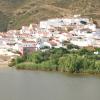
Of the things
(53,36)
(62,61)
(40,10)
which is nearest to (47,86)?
(62,61)

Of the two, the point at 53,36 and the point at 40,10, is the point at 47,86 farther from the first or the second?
the point at 40,10

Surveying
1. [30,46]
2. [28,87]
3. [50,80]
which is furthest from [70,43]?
[28,87]

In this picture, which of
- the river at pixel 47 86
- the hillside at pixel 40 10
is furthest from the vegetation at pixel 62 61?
the hillside at pixel 40 10

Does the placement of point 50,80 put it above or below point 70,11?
below

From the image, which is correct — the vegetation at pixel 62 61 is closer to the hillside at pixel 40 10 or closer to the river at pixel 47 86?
the river at pixel 47 86

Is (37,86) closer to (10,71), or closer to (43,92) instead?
(43,92)

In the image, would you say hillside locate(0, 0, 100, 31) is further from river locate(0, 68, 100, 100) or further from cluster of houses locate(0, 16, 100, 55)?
river locate(0, 68, 100, 100)
